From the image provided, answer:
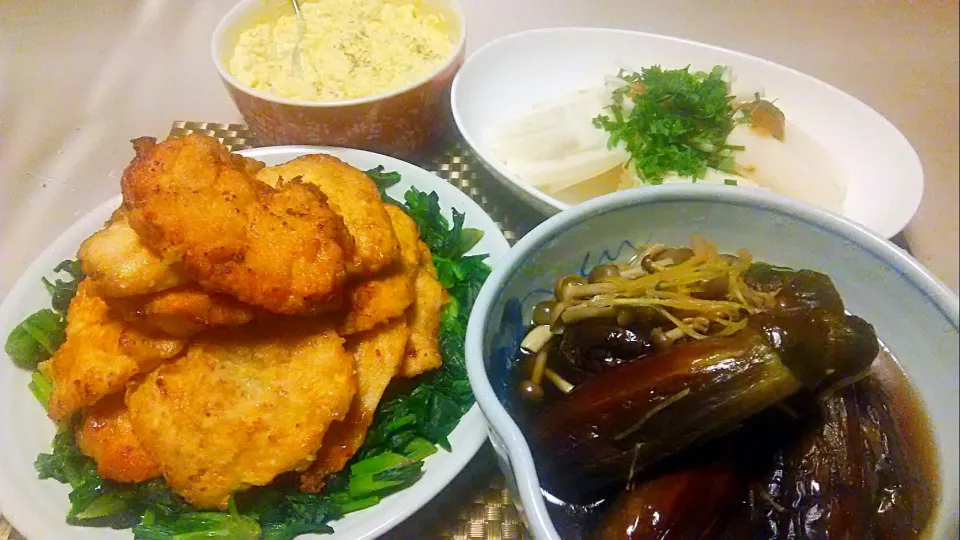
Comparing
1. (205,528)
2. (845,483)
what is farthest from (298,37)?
(845,483)

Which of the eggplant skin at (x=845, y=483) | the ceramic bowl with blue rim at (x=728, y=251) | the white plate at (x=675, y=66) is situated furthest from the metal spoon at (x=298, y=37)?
the eggplant skin at (x=845, y=483)

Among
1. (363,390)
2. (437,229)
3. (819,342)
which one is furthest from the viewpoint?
(437,229)

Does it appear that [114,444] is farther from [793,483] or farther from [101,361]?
[793,483]

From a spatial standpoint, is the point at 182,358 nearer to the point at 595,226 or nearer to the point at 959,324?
the point at 595,226

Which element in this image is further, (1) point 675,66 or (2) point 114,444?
(1) point 675,66

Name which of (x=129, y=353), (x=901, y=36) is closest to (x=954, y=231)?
(x=901, y=36)

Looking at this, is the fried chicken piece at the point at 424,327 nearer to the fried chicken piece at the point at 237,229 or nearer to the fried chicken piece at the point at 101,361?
the fried chicken piece at the point at 237,229
